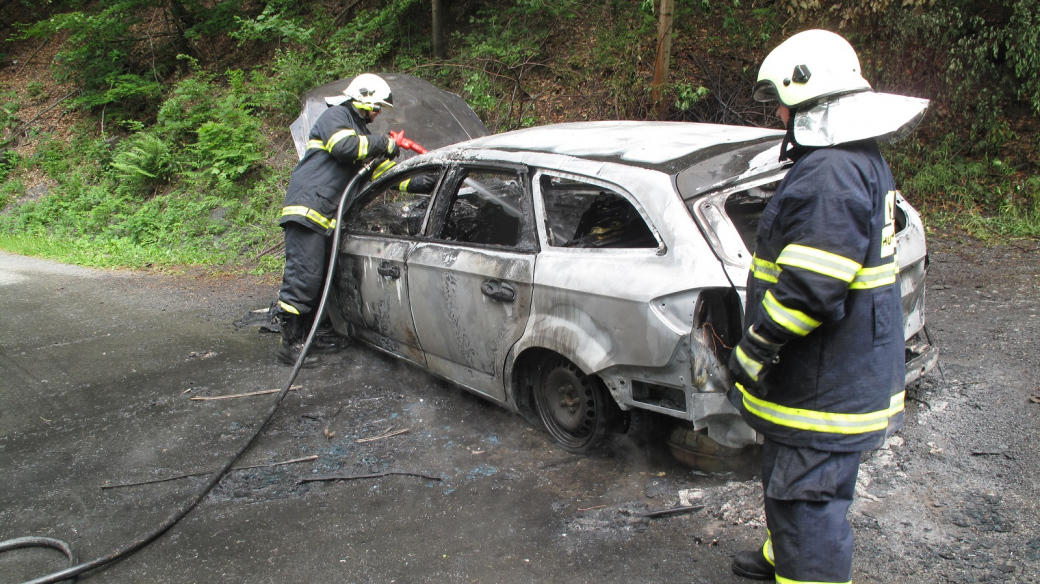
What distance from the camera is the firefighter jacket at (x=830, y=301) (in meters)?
1.98

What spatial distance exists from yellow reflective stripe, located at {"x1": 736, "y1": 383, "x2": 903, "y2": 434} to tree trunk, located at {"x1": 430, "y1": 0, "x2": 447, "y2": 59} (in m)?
9.84

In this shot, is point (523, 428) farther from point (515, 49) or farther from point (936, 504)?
point (515, 49)

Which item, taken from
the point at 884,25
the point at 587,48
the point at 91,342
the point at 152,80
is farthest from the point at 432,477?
the point at 152,80

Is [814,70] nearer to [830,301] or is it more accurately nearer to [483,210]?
[830,301]

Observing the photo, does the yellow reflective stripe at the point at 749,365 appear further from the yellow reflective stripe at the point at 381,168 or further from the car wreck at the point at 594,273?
the yellow reflective stripe at the point at 381,168

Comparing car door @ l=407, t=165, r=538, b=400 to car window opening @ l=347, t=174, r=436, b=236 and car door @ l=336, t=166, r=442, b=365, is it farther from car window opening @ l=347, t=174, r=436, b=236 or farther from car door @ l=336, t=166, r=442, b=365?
car window opening @ l=347, t=174, r=436, b=236

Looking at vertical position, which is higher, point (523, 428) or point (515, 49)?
point (515, 49)

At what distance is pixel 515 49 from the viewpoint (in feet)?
32.8

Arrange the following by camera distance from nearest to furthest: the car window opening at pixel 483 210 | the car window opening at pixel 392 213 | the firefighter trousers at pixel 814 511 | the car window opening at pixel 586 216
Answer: the firefighter trousers at pixel 814 511 < the car window opening at pixel 586 216 < the car window opening at pixel 483 210 < the car window opening at pixel 392 213

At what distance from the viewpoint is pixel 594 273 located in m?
3.16

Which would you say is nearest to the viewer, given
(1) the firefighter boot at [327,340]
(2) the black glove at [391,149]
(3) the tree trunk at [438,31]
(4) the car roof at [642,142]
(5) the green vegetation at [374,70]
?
(4) the car roof at [642,142]

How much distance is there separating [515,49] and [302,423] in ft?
23.5

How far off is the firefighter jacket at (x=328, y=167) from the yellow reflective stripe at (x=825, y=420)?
358 centimetres

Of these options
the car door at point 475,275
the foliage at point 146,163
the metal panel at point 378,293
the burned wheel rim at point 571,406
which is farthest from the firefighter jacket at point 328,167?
the foliage at point 146,163
